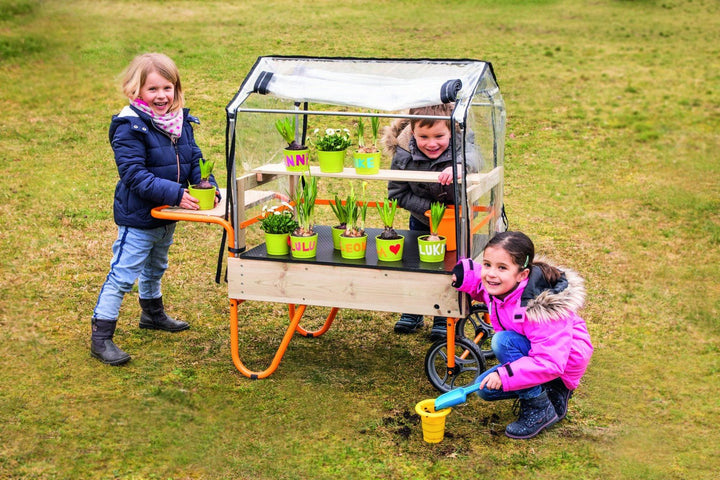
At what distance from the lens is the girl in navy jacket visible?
4.36m

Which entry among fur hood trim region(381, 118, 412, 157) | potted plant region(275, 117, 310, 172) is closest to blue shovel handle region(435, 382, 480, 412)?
potted plant region(275, 117, 310, 172)

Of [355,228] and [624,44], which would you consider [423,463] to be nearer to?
[355,228]

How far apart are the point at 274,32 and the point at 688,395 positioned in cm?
1146

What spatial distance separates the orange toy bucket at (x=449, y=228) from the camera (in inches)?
167

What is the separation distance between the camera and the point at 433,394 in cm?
431

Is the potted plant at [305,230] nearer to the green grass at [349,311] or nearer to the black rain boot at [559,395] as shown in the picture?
the green grass at [349,311]

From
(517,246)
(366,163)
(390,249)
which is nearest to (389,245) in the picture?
(390,249)

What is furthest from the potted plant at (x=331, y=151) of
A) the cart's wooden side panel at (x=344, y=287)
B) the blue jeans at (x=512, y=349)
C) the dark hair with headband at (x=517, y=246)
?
the blue jeans at (x=512, y=349)

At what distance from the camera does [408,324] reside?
5.19 metres

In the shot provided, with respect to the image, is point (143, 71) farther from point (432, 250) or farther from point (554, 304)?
point (554, 304)

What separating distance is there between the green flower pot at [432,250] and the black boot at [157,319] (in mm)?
1860

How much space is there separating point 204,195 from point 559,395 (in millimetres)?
→ 2085

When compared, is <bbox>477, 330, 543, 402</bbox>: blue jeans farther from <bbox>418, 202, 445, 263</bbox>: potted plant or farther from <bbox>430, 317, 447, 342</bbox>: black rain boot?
<bbox>430, 317, 447, 342</bbox>: black rain boot

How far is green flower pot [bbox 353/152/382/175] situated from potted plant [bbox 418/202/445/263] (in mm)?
371
